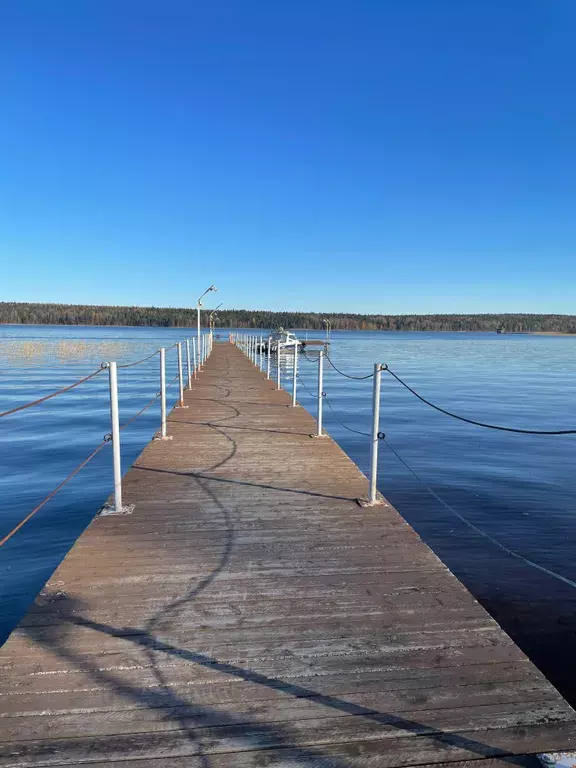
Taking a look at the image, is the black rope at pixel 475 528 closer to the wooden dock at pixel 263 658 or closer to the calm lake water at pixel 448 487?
the calm lake water at pixel 448 487

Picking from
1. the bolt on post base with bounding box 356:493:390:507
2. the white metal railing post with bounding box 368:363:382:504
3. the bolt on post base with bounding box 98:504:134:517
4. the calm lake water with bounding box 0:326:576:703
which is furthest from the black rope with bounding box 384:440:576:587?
Answer: the bolt on post base with bounding box 98:504:134:517

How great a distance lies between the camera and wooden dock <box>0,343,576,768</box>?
193cm

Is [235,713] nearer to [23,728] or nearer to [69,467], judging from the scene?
[23,728]

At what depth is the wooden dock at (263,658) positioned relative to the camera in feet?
6.34

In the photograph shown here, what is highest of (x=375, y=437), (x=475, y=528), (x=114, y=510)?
(x=375, y=437)

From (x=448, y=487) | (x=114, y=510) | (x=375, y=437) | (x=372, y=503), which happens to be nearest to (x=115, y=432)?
(x=114, y=510)

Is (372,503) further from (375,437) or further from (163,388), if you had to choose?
(163,388)

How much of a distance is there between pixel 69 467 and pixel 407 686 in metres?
8.80

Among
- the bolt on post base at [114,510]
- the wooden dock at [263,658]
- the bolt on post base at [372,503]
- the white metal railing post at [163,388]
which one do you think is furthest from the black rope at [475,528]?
the white metal railing post at [163,388]

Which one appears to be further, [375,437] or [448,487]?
[448,487]

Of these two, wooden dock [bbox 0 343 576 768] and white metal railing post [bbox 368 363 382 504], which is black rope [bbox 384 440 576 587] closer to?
white metal railing post [bbox 368 363 382 504]

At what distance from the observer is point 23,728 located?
6.49 ft

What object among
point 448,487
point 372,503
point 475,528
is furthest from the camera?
point 448,487

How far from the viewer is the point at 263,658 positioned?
2.42 meters
